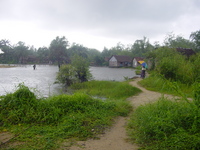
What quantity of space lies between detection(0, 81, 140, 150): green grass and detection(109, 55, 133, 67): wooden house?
52179 mm

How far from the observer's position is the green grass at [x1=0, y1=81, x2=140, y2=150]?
4438mm

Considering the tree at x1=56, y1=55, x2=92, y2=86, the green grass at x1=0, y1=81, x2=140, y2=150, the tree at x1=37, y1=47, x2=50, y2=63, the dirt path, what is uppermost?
the tree at x1=37, y1=47, x2=50, y2=63

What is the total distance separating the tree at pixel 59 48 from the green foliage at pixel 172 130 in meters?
54.2

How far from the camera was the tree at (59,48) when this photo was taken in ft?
189

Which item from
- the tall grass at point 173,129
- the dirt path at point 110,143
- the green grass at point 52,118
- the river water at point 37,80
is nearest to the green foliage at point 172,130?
the tall grass at point 173,129

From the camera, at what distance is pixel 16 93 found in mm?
6555

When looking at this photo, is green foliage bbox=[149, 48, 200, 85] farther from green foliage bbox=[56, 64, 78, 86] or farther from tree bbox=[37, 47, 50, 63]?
tree bbox=[37, 47, 50, 63]

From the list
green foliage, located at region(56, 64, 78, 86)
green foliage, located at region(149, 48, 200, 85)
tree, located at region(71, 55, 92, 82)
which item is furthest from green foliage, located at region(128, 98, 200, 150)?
tree, located at region(71, 55, 92, 82)

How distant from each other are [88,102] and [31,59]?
74.2 m

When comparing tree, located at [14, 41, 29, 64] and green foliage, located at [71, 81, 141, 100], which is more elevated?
tree, located at [14, 41, 29, 64]

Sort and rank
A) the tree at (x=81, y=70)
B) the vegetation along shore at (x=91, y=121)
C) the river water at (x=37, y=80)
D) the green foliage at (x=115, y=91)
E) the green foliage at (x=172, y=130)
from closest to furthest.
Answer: the green foliage at (x=172, y=130) < the vegetation along shore at (x=91, y=121) < the green foliage at (x=115, y=91) < the river water at (x=37, y=80) < the tree at (x=81, y=70)

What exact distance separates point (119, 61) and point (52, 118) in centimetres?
5418

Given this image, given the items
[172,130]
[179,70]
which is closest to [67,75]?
[179,70]

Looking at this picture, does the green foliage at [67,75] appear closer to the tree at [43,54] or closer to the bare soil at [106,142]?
the bare soil at [106,142]
